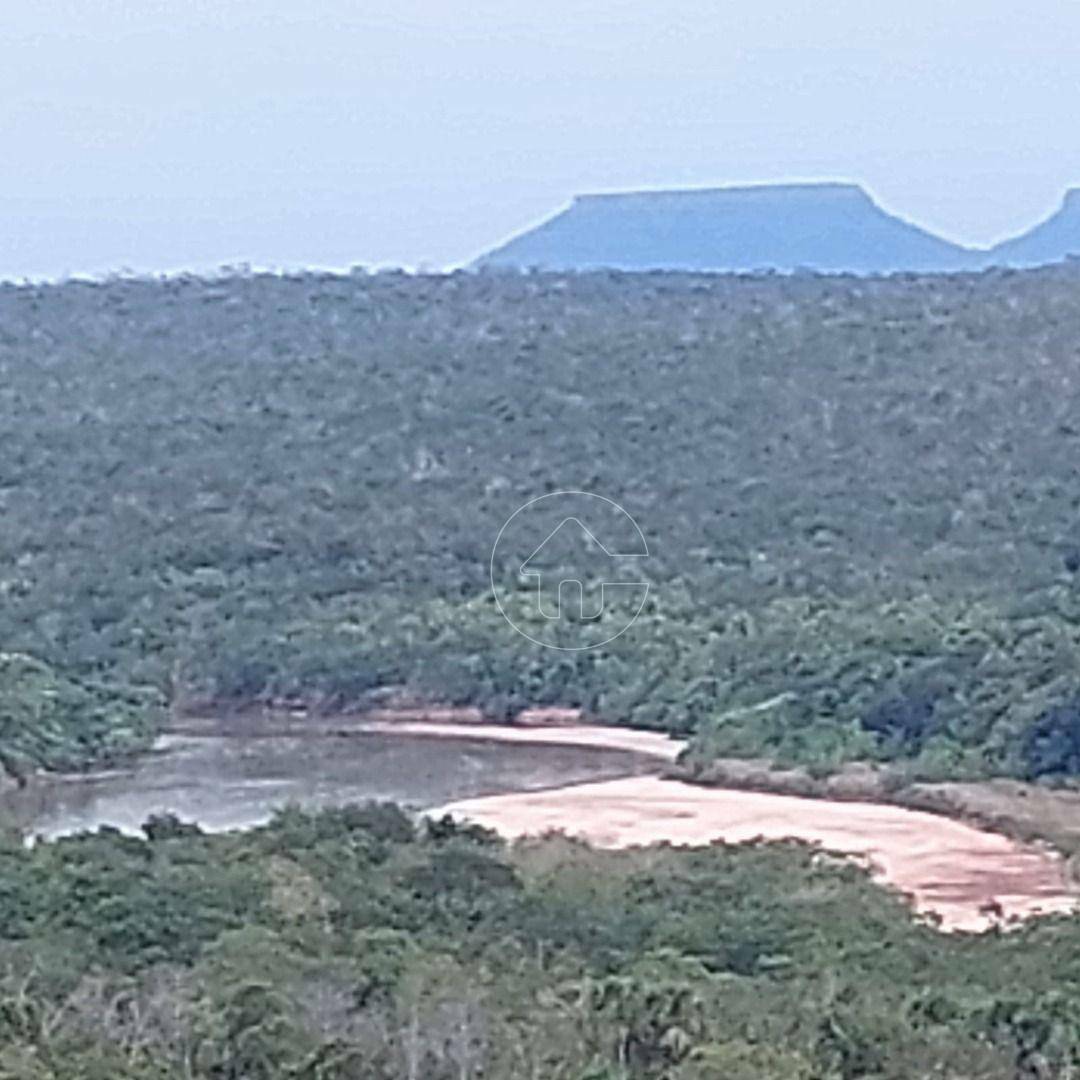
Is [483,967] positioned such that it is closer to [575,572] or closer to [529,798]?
[529,798]

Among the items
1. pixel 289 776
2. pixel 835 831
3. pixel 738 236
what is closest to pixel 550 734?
pixel 289 776

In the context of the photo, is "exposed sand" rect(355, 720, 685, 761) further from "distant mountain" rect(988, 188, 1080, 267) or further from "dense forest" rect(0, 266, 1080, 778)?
"distant mountain" rect(988, 188, 1080, 267)

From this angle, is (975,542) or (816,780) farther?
(975,542)

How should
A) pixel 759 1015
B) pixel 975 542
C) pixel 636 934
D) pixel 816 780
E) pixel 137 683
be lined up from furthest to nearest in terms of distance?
pixel 975 542
pixel 137 683
pixel 816 780
pixel 636 934
pixel 759 1015

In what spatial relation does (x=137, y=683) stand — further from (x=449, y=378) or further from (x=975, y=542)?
(x=449, y=378)

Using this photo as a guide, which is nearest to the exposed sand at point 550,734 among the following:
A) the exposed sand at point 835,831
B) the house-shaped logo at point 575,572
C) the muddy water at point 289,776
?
the muddy water at point 289,776

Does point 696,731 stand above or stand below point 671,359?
below

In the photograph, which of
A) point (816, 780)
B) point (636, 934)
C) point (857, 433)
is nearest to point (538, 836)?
point (816, 780)
